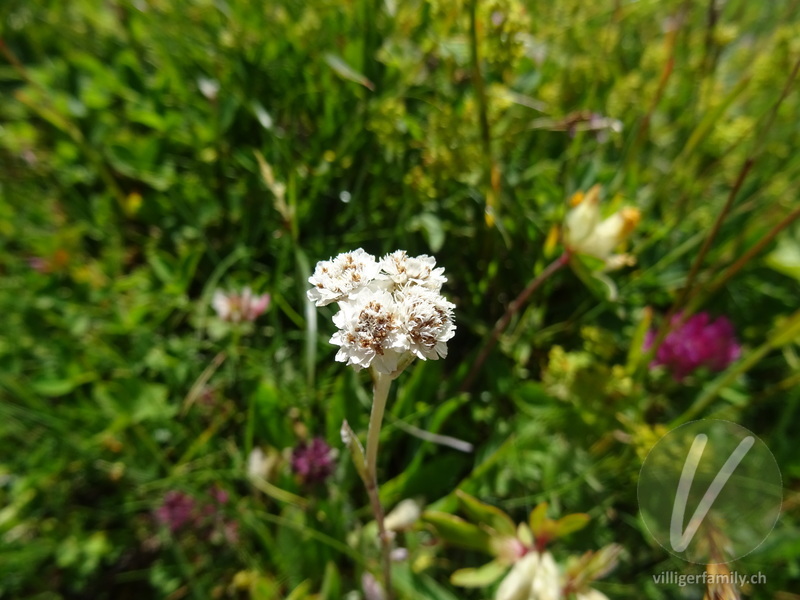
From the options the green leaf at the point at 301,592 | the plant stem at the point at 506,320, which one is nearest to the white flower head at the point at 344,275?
the plant stem at the point at 506,320

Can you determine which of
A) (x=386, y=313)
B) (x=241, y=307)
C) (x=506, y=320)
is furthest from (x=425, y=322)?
(x=241, y=307)

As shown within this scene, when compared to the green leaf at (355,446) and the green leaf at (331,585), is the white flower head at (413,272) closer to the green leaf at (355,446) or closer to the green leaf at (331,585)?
the green leaf at (355,446)

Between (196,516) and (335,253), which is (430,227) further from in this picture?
(196,516)

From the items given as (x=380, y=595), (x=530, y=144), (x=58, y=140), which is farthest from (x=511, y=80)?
(x=58, y=140)

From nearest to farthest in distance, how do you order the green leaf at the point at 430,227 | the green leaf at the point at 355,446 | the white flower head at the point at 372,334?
1. the white flower head at the point at 372,334
2. the green leaf at the point at 355,446
3. the green leaf at the point at 430,227

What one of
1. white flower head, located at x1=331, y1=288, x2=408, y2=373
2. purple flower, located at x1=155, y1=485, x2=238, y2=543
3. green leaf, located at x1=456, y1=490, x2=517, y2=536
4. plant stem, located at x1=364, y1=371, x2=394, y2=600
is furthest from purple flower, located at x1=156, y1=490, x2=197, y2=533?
white flower head, located at x1=331, y1=288, x2=408, y2=373

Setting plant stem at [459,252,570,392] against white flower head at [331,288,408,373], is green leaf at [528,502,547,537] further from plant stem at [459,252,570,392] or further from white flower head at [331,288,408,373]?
white flower head at [331,288,408,373]
